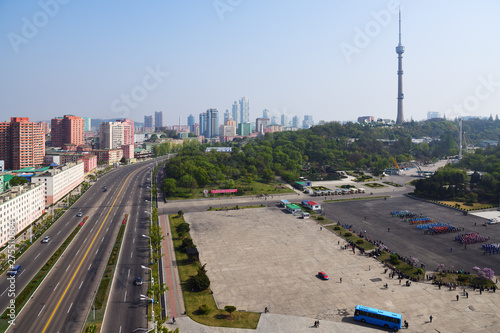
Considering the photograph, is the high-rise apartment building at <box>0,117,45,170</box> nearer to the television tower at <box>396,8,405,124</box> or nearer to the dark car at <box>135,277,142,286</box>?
the dark car at <box>135,277,142,286</box>

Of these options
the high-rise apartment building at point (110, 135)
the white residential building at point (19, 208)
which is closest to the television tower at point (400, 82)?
the high-rise apartment building at point (110, 135)

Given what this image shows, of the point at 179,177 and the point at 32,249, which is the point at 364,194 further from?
the point at 32,249

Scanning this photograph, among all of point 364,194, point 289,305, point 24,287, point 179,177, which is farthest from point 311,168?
point 24,287

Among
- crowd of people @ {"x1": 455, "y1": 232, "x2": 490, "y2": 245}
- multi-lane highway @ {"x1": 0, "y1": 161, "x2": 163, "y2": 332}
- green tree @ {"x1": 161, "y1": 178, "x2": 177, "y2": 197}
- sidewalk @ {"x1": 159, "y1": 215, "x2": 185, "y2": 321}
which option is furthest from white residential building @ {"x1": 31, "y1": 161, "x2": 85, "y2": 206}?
crowd of people @ {"x1": 455, "y1": 232, "x2": 490, "y2": 245}

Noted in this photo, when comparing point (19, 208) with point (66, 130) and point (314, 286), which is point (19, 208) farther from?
point (66, 130)

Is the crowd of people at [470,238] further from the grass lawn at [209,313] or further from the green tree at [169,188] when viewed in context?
the green tree at [169,188]

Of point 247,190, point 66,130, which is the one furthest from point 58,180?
point 66,130
